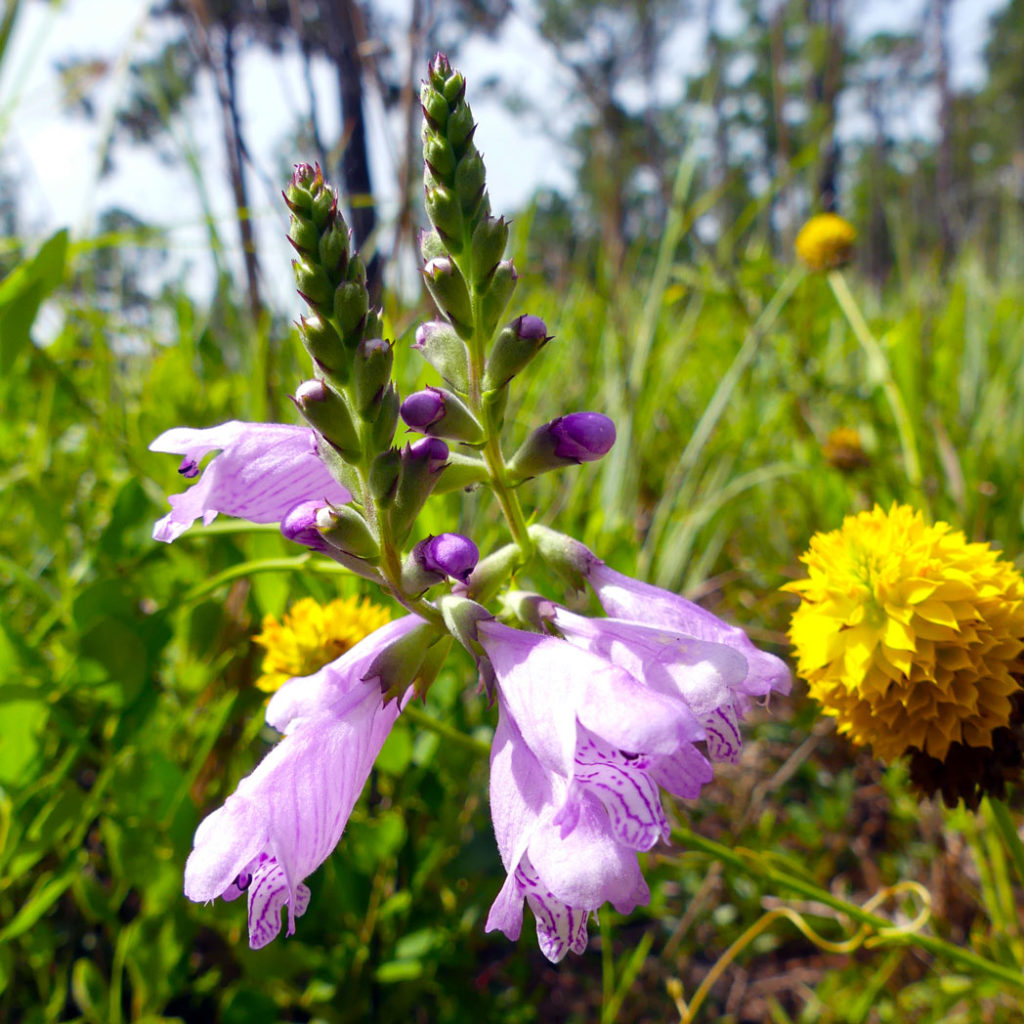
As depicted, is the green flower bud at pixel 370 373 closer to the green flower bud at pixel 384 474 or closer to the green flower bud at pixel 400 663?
the green flower bud at pixel 384 474

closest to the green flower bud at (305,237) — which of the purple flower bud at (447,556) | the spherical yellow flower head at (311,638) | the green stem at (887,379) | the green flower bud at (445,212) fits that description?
the green flower bud at (445,212)

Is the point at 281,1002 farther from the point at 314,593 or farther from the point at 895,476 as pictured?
the point at 895,476

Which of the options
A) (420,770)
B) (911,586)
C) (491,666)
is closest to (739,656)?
(491,666)

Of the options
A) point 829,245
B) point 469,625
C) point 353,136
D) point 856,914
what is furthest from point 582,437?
point 353,136

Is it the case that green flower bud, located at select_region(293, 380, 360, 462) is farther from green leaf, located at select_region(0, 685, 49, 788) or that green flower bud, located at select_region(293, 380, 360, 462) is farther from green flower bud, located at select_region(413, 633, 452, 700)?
green leaf, located at select_region(0, 685, 49, 788)

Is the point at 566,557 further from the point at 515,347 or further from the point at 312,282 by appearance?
the point at 312,282
